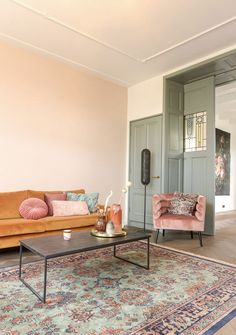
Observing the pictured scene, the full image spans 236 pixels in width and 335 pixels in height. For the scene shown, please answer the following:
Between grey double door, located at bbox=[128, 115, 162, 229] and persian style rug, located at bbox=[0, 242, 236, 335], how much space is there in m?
2.24

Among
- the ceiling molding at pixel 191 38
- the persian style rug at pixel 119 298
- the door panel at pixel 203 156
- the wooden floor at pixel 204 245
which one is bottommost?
the wooden floor at pixel 204 245

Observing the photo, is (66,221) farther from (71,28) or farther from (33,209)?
(71,28)

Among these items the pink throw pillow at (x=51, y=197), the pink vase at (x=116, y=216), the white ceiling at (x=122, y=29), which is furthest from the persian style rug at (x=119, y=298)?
the white ceiling at (x=122, y=29)

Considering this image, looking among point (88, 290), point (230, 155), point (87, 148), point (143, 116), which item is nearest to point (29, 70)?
point (87, 148)

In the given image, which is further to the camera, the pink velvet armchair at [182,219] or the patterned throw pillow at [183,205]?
the patterned throw pillow at [183,205]

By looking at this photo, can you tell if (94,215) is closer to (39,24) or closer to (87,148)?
(87,148)

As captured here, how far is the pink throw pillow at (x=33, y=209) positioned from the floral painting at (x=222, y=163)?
5615 mm

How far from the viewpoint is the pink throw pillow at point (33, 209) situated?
3.49m

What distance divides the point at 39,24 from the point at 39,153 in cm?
193

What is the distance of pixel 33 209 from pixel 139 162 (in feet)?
8.48

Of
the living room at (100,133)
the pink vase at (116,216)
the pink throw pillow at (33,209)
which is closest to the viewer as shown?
the living room at (100,133)

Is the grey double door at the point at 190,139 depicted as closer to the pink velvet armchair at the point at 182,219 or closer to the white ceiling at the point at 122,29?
the white ceiling at the point at 122,29

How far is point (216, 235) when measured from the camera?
4.54 m

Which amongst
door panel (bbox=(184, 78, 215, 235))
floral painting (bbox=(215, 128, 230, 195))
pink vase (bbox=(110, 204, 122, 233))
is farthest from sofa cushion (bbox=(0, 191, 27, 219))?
floral painting (bbox=(215, 128, 230, 195))
